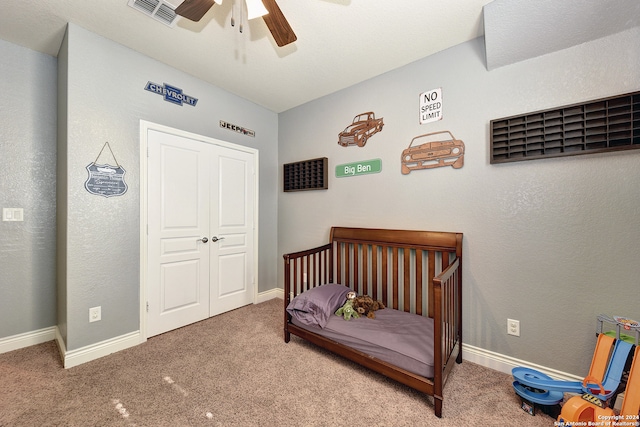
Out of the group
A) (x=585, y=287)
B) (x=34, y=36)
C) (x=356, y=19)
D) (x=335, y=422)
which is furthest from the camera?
(x=34, y=36)

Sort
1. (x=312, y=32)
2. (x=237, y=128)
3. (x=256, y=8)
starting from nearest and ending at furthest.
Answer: (x=256, y=8) < (x=312, y=32) < (x=237, y=128)

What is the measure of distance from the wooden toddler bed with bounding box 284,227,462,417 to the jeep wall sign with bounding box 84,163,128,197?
156 cm

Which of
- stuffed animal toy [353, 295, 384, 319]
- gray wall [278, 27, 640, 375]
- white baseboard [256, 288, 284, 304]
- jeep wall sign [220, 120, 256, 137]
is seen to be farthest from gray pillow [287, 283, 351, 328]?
jeep wall sign [220, 120, 256, 137]

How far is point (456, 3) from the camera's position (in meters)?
1.71

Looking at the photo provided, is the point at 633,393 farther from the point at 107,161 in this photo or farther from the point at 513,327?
the point at 107,161

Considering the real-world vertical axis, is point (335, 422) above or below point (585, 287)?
below

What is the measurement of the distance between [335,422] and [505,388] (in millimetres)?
1186

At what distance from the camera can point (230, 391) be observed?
1661 mm

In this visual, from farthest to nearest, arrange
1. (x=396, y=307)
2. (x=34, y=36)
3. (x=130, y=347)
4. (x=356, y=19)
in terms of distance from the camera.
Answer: (x=396, y=307), (x=130, y=347), (x=34, y=36), (x=356, y=19)

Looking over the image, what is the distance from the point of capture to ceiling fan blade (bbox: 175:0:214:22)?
1419mm

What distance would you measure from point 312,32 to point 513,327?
8.92 feet

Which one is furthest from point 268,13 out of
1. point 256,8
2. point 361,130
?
point 361,130

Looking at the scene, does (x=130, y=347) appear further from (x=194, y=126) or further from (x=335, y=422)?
(x=194, y=126)

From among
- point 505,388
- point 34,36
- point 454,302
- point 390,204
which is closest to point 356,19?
point 390,204
